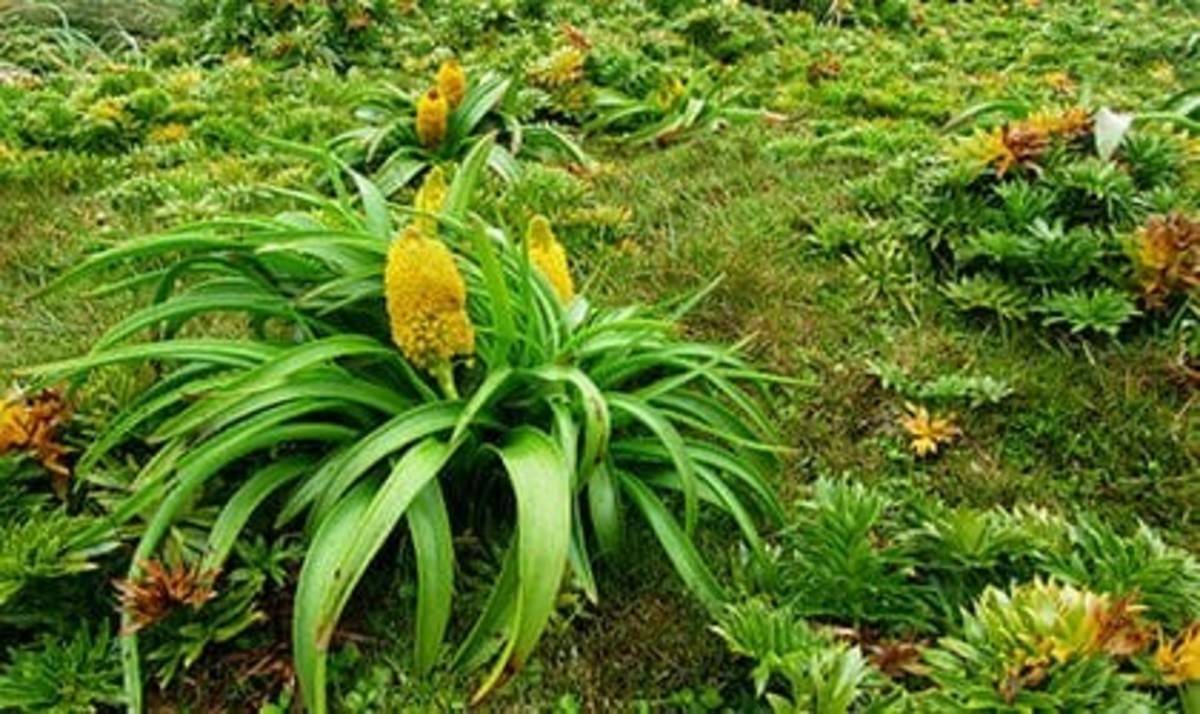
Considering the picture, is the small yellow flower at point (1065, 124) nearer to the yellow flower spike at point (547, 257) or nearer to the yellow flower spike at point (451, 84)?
the yellow flower spike at point (547, 257)

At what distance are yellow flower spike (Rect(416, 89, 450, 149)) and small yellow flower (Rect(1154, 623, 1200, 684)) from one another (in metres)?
3.12

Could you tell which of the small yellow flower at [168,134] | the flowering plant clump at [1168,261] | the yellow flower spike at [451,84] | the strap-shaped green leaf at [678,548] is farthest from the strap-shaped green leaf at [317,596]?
the small yellow flower at [168,134]

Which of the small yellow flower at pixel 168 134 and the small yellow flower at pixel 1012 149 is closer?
the small yellow flower at pixel 1012 149

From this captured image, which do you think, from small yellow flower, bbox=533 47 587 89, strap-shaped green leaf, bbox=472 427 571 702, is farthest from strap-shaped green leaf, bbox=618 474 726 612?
small yellow flower, bbox=533 47 587 89

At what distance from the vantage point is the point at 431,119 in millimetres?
4016

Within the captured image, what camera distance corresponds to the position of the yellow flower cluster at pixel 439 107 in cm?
401

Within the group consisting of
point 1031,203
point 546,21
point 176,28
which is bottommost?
point 176,28

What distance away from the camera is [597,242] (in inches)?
135

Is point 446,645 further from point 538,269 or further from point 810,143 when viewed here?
point 810,143

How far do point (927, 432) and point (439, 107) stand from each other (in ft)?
7.66

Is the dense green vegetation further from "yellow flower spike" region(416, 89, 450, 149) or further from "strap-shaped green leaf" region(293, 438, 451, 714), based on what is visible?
"yellow flower spike" region(416, 89, 450, 149)

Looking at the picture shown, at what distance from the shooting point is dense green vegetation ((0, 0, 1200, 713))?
1785 mm

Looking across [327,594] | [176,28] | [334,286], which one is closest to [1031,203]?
[334,286]

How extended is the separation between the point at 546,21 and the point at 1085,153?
3722mm
